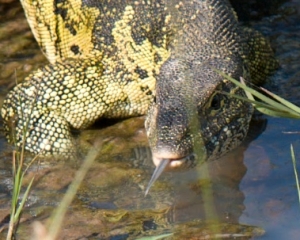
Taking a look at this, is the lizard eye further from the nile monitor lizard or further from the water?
the water

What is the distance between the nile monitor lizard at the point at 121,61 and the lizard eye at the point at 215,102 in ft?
0.04

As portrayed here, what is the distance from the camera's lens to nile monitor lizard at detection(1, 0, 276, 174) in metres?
6.46

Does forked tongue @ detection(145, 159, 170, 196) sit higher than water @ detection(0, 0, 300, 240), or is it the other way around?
forked tongue @ detection(145, 159, 170, 196)

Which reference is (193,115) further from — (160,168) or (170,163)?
(160,168)

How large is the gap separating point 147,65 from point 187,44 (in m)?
0.63

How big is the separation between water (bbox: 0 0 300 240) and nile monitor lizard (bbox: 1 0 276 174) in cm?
25

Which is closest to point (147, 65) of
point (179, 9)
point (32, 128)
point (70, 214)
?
point (179, 9)

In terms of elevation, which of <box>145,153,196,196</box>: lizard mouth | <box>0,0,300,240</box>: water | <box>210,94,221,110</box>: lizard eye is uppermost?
<box>210,94,221,110</box>: lizard eye

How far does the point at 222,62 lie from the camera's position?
6.50 metres

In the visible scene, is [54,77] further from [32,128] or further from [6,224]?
[6,224]

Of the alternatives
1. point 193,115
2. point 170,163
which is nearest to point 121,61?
point 193,115

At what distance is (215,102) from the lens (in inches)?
240

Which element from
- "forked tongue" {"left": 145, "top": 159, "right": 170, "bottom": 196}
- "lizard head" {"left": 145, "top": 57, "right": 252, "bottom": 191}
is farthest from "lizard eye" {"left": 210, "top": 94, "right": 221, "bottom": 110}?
"forked tongue" {"left": 145, "top": 159, "right": 170, "bottom": 196}

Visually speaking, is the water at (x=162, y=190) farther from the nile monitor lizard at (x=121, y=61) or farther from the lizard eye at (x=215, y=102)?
the lizard eye at (x=215, y=102)
